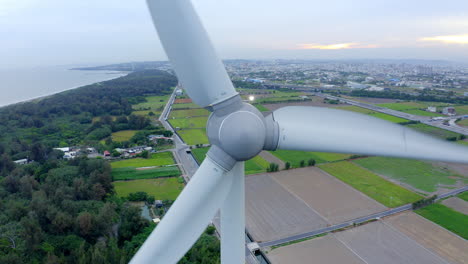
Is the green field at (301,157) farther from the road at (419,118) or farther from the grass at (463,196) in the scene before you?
the road at (419,118)

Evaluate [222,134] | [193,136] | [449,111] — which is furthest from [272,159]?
[449,111]

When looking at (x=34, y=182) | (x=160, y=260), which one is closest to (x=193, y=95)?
(x=160, y=260)

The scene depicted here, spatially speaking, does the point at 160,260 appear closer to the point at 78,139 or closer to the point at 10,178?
the point at 10,178

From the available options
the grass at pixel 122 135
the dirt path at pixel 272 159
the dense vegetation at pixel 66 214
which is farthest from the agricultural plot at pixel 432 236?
the grass at pixel 122 135

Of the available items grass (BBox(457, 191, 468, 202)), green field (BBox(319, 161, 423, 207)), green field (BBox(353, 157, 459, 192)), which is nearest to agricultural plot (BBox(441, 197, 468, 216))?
grass (BBox(457, 191, 468, 202))

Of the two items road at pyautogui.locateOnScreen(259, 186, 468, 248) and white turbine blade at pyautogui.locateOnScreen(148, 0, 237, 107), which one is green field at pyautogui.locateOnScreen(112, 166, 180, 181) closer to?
road at pyautogui.locateOnScreen(259, 186, 468, 248)

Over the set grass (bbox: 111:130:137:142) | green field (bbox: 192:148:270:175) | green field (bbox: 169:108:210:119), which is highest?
green field (bbox: 169:108:210:119)
